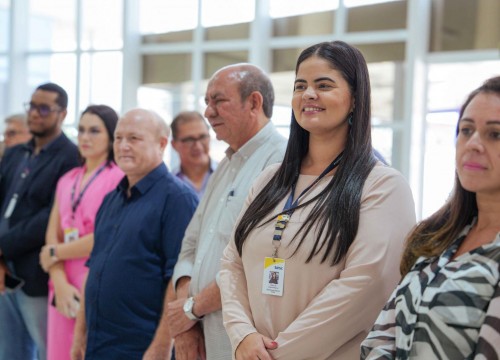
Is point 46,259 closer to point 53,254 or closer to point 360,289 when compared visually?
point 53,254

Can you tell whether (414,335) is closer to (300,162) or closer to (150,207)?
(300,162)

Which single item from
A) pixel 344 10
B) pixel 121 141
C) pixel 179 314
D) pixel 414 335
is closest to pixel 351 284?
pixel 414 335

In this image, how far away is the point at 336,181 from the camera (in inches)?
84.6

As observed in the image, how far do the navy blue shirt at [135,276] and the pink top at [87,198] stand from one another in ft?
2.18

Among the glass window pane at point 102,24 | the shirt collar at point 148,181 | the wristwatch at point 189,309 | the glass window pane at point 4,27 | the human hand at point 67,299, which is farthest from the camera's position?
the glass window pane at point 4,27

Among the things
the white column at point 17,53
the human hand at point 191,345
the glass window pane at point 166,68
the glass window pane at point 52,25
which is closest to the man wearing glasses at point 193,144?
the human hand at point 191,345

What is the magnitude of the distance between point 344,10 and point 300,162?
4557mm

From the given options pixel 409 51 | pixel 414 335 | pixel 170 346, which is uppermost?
pixel 409 51

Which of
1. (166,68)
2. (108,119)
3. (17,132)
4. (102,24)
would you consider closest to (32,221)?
(108,119)

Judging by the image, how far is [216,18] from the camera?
7.58 meters

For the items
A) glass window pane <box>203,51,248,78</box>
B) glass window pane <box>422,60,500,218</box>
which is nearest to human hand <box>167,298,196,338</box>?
glass window pane <box>422,60,500,218</box>

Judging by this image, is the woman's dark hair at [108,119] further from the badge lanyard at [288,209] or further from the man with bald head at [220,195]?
the badge lanyard at [288,209]

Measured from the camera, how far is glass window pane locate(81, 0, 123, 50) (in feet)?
27.6

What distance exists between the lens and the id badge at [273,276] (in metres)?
2.12
